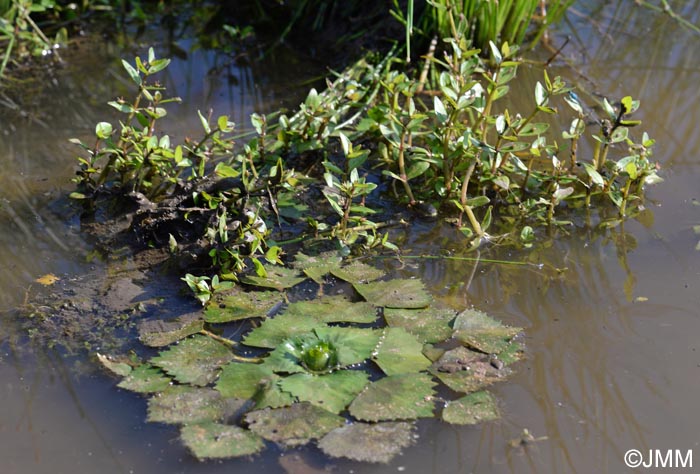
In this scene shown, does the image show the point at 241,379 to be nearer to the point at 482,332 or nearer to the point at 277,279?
the point at 277,279

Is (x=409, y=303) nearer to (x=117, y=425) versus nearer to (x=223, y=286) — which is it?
(x=223, y=286)

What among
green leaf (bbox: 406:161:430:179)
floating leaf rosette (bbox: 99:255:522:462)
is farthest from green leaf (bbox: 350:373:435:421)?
green leaf (bbox: 406:161:430:179)

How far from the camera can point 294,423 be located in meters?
1.71

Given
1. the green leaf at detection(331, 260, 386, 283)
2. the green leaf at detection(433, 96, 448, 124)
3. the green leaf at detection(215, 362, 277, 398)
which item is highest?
the green leaf at detection(433, 96, 448, 124)

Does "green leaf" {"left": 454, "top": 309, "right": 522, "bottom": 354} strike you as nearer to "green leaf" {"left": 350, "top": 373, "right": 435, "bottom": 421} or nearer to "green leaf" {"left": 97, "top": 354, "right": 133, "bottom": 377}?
"green leaf" {"left": 350, "top": 373, "right": 435, "bottom": 421}

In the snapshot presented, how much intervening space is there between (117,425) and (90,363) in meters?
0.24

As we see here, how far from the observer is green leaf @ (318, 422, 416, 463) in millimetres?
1645

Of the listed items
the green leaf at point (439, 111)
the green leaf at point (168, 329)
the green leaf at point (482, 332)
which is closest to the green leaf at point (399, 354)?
the green leaf at point (482, 332)

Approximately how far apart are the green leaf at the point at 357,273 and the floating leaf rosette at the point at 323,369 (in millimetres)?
18

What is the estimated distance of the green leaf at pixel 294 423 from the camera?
5.55ft

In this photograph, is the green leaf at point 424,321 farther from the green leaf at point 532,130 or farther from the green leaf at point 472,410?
the green leaf at point 532,130

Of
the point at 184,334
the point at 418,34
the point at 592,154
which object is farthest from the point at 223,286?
the point at 418,34

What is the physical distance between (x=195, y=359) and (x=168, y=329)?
16cm

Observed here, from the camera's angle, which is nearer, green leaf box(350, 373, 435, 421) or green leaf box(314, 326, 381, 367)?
green leaf box(350, 373, 435, 421)
